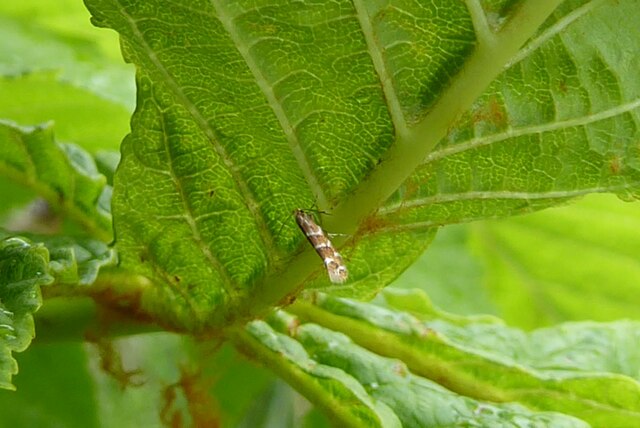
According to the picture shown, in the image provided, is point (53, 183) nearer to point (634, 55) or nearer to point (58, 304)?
point (58, 304)

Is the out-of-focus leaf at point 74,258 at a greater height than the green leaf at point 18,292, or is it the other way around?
the green leaf at point 18,292

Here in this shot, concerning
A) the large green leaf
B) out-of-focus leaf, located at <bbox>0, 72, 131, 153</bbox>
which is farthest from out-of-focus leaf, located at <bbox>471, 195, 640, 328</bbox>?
the large green leaf

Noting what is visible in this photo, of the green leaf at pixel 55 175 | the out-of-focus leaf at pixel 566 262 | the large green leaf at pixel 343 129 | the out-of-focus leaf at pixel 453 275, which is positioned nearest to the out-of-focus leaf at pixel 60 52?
the green leaf at pixel 55 175

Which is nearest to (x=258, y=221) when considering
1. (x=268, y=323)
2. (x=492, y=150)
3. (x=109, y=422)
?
(x=268, y=323)

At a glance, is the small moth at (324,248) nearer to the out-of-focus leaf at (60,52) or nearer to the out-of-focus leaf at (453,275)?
the out-of-focus leaf at (60,52)

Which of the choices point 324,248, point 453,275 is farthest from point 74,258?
point 453,275
